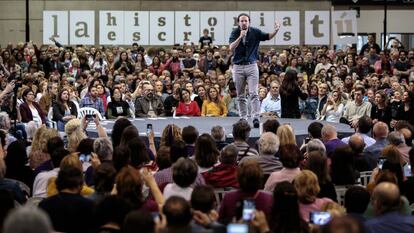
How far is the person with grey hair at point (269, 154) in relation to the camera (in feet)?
29.1

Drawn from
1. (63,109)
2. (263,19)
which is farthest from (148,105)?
(263,19)

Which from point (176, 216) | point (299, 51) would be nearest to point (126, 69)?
point (299, 51)

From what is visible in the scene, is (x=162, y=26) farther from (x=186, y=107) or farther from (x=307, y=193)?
(x=307, y=193)

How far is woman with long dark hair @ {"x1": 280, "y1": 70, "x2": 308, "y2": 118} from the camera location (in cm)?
1553

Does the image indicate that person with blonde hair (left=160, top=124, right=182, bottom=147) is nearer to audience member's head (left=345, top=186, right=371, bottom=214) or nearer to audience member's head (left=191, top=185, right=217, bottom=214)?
audience member's head (left=345, top=186, right=371, bottom=214)

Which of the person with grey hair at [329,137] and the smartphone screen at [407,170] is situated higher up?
the person with grey hair at [329,137]

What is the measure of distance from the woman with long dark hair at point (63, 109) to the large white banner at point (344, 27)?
12.3 metres

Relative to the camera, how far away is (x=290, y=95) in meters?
15.7

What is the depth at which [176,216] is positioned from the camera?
5.51 m

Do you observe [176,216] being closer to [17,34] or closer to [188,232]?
[188,232]

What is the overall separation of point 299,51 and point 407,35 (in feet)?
19.0

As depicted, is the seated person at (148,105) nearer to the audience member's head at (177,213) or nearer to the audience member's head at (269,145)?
the audience member's head at (269,145)

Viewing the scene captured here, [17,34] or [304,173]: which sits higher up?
[17,34]

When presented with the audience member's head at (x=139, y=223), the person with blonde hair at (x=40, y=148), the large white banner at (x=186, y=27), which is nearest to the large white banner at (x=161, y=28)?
the large white banner at (x=186, y=27)
